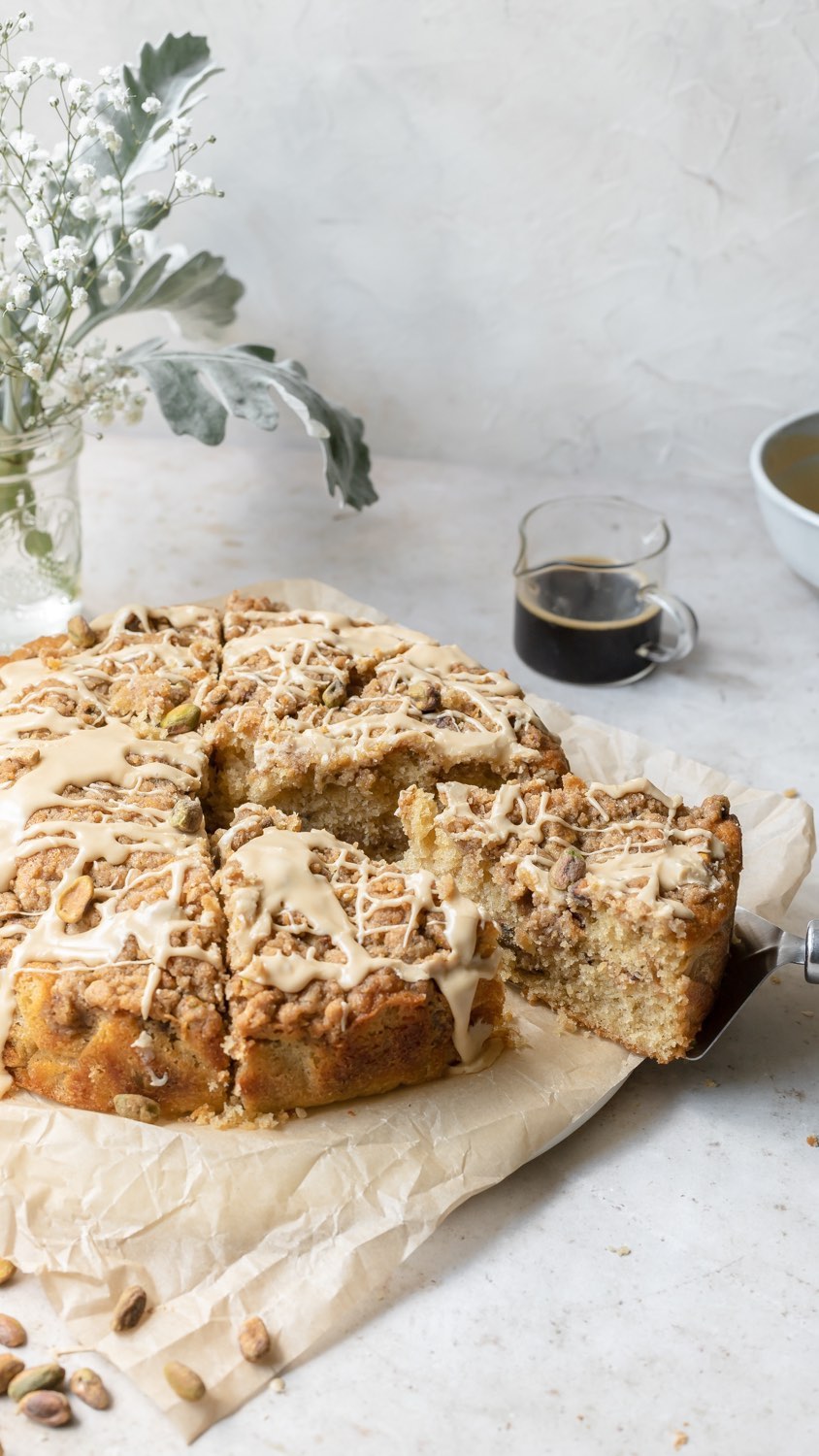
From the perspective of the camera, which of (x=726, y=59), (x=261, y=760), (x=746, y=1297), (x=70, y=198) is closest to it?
(x=746, y=1297)

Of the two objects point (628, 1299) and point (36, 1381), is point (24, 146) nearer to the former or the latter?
point (36, 1381)

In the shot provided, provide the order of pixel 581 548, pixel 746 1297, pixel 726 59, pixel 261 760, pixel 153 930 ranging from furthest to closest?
Answer: pixel 581 548, pixel 726 59, pixel 261 760, pixel 153 930, pixel 746 1297


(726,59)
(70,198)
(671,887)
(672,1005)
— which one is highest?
(726,59)

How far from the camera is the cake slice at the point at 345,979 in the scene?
2.53 m

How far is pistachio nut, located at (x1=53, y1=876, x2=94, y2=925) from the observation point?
8.63 ft

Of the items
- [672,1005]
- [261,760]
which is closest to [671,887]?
[672,1005]

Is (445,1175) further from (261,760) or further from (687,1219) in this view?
(261,760)

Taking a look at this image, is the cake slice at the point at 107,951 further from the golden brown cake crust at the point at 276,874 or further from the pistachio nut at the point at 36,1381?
the pistachio nut at the point at 36,1381

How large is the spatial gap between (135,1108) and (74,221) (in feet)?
7.21

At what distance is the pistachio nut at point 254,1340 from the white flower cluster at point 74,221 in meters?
2.09

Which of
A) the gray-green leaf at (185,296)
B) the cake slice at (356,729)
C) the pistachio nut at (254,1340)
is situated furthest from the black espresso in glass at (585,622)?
the pistachio nut at (254,1340)

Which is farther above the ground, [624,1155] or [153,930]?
[153,930]

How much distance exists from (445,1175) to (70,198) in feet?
7.98

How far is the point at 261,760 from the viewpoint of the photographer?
3062 mm
